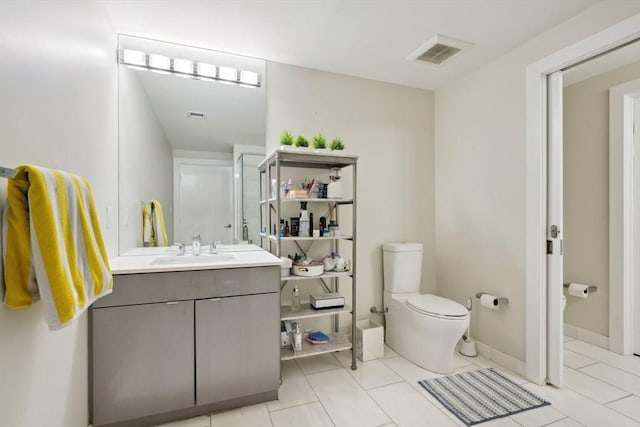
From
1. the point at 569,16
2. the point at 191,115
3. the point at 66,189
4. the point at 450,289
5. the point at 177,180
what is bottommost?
the point at 450,289

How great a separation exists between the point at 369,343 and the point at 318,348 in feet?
1.45

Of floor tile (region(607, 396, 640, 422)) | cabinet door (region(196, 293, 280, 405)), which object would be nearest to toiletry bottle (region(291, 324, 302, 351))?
cabinet door (region(196, 293, 280, 405))

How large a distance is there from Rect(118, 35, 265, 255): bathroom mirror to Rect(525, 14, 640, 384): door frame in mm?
1944

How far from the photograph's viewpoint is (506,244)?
226 cm

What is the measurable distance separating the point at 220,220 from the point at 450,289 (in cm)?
214

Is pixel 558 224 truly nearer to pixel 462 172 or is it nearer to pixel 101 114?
pixel 462 172

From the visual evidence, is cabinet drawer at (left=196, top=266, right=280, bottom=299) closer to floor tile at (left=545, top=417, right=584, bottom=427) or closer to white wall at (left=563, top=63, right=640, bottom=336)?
floor tile at (left=545, top=417, right=584, bottom=427)

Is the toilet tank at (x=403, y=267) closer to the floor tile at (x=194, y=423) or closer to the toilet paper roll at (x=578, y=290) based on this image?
the toilet paper roll at (x=578, y=290)

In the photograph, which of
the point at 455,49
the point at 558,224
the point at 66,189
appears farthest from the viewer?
the point at 455,49

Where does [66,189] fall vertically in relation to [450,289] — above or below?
above

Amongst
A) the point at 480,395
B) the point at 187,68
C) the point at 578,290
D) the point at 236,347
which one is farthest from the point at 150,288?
the point at 578,290

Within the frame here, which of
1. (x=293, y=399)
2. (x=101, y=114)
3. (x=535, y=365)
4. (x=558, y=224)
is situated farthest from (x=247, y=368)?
(x=558, y=224)

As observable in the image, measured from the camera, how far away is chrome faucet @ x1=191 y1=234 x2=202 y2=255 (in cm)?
218

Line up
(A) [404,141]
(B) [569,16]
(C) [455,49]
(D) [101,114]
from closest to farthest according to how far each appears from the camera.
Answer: (D) [101,114]
(B) [569,16]
(C) [455,49]
(A) [404,141]
